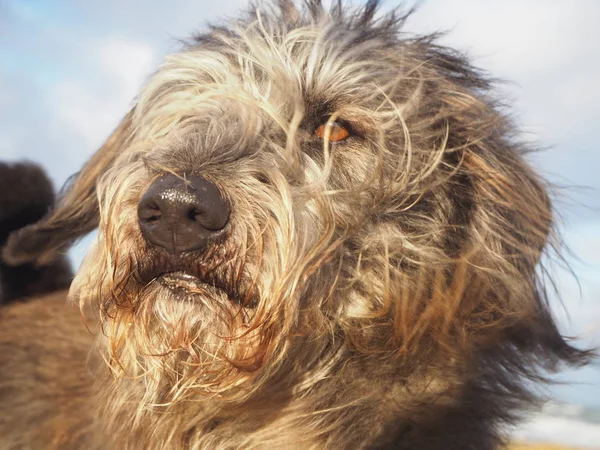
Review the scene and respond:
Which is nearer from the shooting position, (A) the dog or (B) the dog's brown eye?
(A) the dog

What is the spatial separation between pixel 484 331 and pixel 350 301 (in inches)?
23.3

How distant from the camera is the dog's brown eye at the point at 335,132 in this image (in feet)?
8.68

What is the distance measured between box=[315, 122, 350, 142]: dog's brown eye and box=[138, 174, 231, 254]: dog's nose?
66 centimetres

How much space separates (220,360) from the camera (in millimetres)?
2311

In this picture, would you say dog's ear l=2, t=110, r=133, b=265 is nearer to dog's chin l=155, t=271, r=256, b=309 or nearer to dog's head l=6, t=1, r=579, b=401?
dog's head l=6, t=1, r=579, b=401

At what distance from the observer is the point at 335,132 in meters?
2.65

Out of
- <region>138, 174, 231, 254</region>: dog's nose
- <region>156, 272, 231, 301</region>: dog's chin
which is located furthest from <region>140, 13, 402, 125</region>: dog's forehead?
<region>156, 272, 231, 301</region>: dog's chin

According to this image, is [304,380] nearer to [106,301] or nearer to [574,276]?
[106,301]

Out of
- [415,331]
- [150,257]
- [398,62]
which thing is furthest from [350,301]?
[398,62]

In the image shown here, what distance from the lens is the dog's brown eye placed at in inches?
104

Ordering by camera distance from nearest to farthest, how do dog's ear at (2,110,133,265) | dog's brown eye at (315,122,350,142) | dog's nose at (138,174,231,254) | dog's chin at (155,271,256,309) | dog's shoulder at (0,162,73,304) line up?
1. dog's nose at (138,174,231,254)
2. dog's chin at (155,271,256,309)
3. dog's brown eye at (315,122,350,142)
4. dog's ear at (2,110,133,265)
5. dog's shoulder at (0,162,73,304)

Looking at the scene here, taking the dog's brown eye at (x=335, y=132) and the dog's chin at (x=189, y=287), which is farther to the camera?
the dog's brown eye at (x=335, y=132)

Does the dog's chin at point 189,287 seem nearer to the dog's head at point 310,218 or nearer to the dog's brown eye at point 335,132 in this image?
the dog's head at point 310,218

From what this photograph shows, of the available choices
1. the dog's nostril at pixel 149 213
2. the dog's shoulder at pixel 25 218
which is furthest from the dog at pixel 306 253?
the dog's shoulder at pixel 25 218
